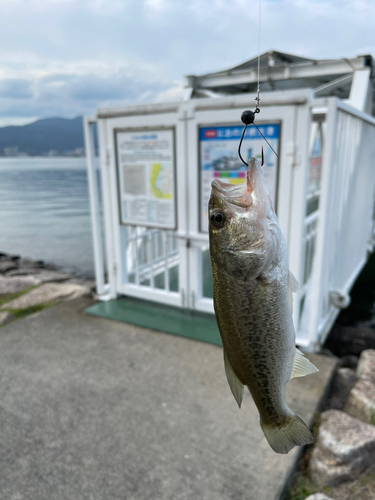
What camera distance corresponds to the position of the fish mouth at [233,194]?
1259 mm

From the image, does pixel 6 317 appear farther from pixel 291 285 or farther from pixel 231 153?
pixel 291 285

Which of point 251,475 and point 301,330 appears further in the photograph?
point 301,330

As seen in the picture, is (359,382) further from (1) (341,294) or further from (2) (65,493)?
(2) (65,493)

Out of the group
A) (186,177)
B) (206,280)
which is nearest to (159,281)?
(206,280)

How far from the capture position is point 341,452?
2.59 meters

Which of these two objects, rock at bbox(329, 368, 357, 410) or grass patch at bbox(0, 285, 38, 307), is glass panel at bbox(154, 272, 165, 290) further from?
rock at bbox(329, 368, 357, 410)

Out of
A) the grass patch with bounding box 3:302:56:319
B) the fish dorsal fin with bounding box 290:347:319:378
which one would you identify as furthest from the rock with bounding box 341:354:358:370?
the grass patch with bounding box 3:302:56:319

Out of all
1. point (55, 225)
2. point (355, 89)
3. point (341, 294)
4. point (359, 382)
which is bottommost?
point (55, 225)

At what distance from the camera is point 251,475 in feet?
8.49

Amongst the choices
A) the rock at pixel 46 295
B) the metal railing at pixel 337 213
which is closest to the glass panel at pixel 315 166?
the metal railing at pixel 337 213

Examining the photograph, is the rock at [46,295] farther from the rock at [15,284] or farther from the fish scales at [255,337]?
the fish scales at [255,337]

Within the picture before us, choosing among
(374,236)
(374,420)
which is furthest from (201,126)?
(374,236)

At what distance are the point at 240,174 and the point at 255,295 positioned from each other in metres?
3.08

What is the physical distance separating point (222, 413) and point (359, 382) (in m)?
1.35
